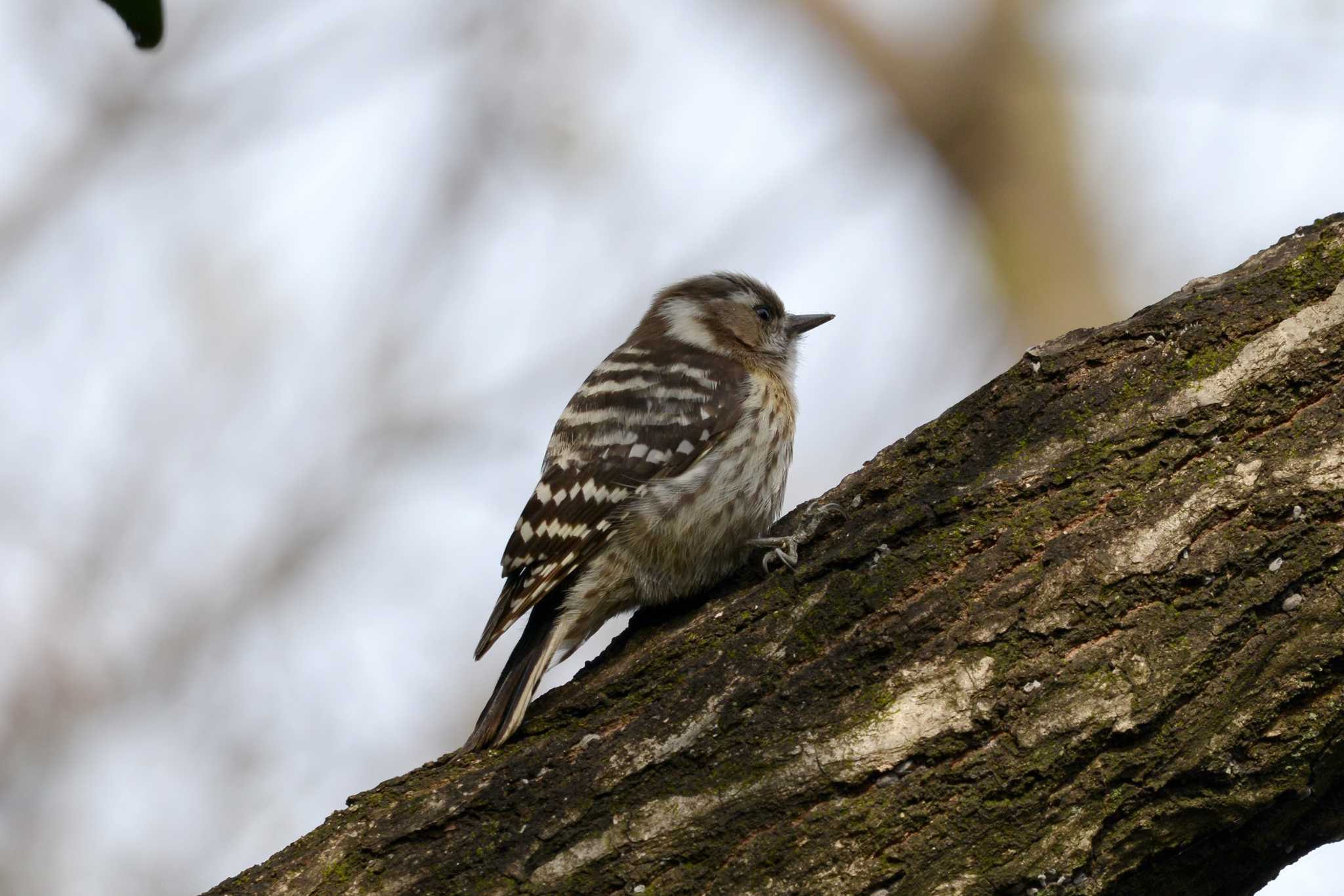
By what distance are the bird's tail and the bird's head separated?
1.63 m

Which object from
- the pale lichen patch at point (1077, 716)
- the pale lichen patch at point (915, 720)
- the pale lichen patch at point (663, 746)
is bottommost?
the pale lichen patch at point (1077, 716)

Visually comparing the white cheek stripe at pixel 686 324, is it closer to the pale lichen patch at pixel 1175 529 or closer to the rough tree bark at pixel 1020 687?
the rough tree bark at pixel 1020 687

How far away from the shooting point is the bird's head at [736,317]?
5117mm

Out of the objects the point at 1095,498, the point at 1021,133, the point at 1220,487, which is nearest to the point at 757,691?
the point at 1095,498

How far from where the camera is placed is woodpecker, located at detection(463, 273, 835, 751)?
3.69m

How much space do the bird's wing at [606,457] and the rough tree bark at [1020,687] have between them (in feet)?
2.66

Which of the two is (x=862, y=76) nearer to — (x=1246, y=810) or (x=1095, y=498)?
(x=1095, y=498)

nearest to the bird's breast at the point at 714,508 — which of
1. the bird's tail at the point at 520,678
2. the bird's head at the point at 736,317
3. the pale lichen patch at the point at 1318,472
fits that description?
the bird's tail at the point at 520,678

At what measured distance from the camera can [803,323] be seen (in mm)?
5348

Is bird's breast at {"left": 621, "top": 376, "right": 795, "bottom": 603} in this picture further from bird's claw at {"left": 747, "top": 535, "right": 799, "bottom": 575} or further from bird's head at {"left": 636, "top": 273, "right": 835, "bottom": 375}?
bird's head at {"left": 636, "top": 273, "right": 835, "bottom": 375}

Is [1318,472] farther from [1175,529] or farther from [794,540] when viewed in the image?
[794,540]

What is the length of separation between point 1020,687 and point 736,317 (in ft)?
9.75

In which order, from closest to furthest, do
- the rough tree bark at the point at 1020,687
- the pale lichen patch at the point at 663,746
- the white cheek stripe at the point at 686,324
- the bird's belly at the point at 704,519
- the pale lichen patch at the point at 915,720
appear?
the rough tree bark at the point at 1020,687, the pale lichen patch at the point at 915,720, the pale lichen patch at the point at 663,746, the bird's belly at the point at 704,519, the white cheek stripe at the point at 686,324

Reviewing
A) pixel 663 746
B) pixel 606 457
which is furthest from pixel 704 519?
pixel 663 746
